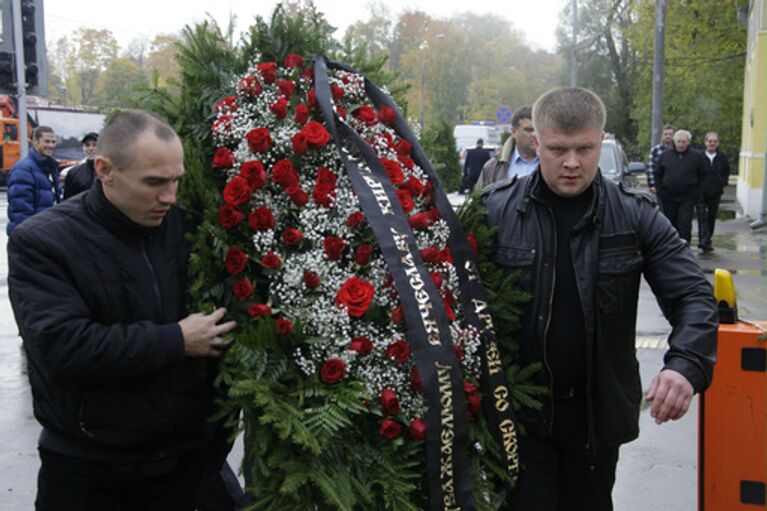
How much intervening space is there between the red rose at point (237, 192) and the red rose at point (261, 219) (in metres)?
0.06

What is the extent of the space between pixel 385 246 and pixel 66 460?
1233 mm

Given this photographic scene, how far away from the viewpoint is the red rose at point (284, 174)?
9.91 ft

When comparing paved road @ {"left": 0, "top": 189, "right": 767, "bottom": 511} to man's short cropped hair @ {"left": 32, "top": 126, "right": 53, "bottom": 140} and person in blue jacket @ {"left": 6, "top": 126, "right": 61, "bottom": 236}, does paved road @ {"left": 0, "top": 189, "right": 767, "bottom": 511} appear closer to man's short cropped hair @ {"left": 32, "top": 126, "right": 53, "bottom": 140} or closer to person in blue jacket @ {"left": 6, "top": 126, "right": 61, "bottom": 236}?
person in blue jacket @ {"left": 6, "top": 126, "right": 61, "bottom": 236}

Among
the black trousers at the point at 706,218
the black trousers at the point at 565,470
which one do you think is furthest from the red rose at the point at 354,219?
the black trousers at the point at 706,218

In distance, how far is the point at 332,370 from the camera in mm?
2746

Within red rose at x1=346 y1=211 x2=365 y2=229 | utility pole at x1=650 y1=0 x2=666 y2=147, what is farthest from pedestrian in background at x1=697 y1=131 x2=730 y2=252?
red rose at x1=346 y1=211 x2=365 y2=229

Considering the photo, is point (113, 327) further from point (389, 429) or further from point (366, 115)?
point (366, 115)

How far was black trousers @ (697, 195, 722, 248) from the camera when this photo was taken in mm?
14500

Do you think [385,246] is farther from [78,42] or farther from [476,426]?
[78,42]

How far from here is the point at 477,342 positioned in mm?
2980

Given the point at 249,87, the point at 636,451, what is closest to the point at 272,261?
the point at 249,87

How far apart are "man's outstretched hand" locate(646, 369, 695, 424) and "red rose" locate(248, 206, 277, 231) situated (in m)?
1.38

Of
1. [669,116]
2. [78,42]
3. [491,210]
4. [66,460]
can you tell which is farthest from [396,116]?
[78,42]

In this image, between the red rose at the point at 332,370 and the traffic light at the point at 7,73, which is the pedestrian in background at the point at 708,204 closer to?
the traffic light at the point at 7,73
